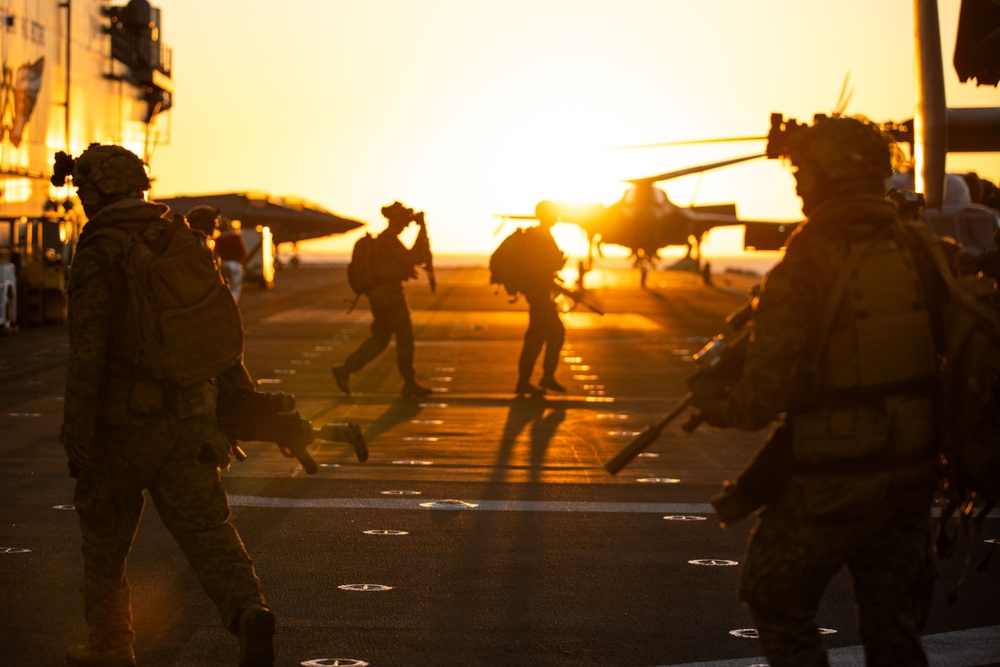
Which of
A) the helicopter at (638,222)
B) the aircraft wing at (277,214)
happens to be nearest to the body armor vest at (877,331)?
the helicopter at (638,222)

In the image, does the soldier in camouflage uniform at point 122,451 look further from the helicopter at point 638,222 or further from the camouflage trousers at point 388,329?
the helicopter at point 638,222

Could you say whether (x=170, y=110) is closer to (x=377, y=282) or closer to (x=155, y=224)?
(x=377, y=282)

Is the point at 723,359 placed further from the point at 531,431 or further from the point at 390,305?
the point at 390,305

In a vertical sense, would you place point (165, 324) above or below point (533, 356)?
above

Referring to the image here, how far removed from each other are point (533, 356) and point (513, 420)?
2056mm

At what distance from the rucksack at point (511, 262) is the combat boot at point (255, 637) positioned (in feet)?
35.4

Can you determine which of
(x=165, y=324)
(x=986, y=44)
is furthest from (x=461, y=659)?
(x=986, y=44)

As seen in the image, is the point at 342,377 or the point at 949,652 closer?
the point at 949,652

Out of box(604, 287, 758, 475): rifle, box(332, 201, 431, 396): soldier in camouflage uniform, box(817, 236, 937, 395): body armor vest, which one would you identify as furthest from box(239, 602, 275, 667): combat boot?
box(332, 201, 431, 396): soldier in camouflage uniform

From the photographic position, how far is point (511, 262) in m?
16.0

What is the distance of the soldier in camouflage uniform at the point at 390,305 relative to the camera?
1555 cm

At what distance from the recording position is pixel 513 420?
14.1 m

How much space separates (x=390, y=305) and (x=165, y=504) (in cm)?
1024

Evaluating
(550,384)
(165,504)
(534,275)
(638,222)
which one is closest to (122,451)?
(165,504)
